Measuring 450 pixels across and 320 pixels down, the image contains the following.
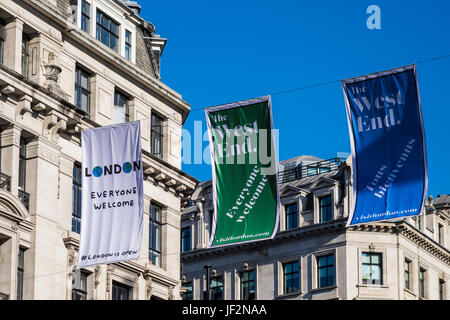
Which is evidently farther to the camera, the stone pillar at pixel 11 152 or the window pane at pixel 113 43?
the window pane at pixel 113 43

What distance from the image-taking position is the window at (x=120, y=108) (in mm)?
55125

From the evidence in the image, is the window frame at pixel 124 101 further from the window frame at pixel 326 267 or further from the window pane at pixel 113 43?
the window frame at pixel 326 267

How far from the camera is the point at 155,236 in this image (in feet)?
185

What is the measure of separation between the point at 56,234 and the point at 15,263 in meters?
2.62

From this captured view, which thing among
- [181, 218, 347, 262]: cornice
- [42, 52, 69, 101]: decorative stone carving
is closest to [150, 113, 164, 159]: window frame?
[42, 52, 69, 101]: decorative stone carving

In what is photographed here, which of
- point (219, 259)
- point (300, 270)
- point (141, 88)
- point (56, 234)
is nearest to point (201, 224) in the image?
point (219, 259)

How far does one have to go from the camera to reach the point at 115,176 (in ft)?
151

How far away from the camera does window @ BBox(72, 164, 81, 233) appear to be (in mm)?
50875

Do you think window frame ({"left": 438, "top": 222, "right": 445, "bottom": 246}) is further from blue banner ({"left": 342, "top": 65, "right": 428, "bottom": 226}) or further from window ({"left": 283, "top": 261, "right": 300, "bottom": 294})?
blue banner ({"left": 342, "top": 65, "right": 428, "bottom": 226})

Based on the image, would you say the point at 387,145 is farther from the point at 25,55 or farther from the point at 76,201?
the point at 25,55

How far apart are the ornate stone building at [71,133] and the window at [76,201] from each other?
0.04 m

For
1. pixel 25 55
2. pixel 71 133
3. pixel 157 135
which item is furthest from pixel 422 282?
pixel 25 55

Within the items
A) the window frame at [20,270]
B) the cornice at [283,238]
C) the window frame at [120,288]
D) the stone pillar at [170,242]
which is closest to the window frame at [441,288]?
the cornice at [283,238]
